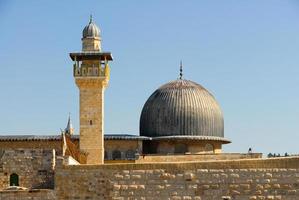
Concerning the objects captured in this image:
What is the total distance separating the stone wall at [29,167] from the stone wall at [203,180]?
4.73 ft

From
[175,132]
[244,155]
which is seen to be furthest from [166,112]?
[244,155]

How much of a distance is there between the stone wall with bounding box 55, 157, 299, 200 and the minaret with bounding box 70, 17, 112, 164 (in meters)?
9.72

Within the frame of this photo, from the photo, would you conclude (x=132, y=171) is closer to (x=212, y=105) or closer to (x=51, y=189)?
(x=51, y=189)

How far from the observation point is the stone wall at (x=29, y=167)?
15.0 m

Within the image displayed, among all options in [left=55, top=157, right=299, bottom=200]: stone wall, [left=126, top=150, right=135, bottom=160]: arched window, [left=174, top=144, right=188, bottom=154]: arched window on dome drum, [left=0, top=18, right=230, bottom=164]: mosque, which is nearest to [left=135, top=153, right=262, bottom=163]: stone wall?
[left=0, top=18, right=230, bottom=164]: mosque

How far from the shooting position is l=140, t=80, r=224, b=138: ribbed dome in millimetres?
27234

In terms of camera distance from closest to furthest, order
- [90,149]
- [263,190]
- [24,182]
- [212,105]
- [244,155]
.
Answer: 1. [263,190]
2. [24,182]
3. [90,149]
4. [244,155]
5. [212,105]

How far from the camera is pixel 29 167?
1512cm

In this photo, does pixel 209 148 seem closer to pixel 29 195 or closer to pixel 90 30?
pixel 90 30

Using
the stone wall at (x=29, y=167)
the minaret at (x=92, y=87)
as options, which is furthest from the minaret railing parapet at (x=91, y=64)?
the stone wall at (x=29, y=167)

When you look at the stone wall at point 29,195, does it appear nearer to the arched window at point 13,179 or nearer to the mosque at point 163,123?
the arched window at point 13,179

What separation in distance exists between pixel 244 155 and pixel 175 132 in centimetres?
299

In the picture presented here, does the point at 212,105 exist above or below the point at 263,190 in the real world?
above

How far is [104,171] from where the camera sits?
555 inches
